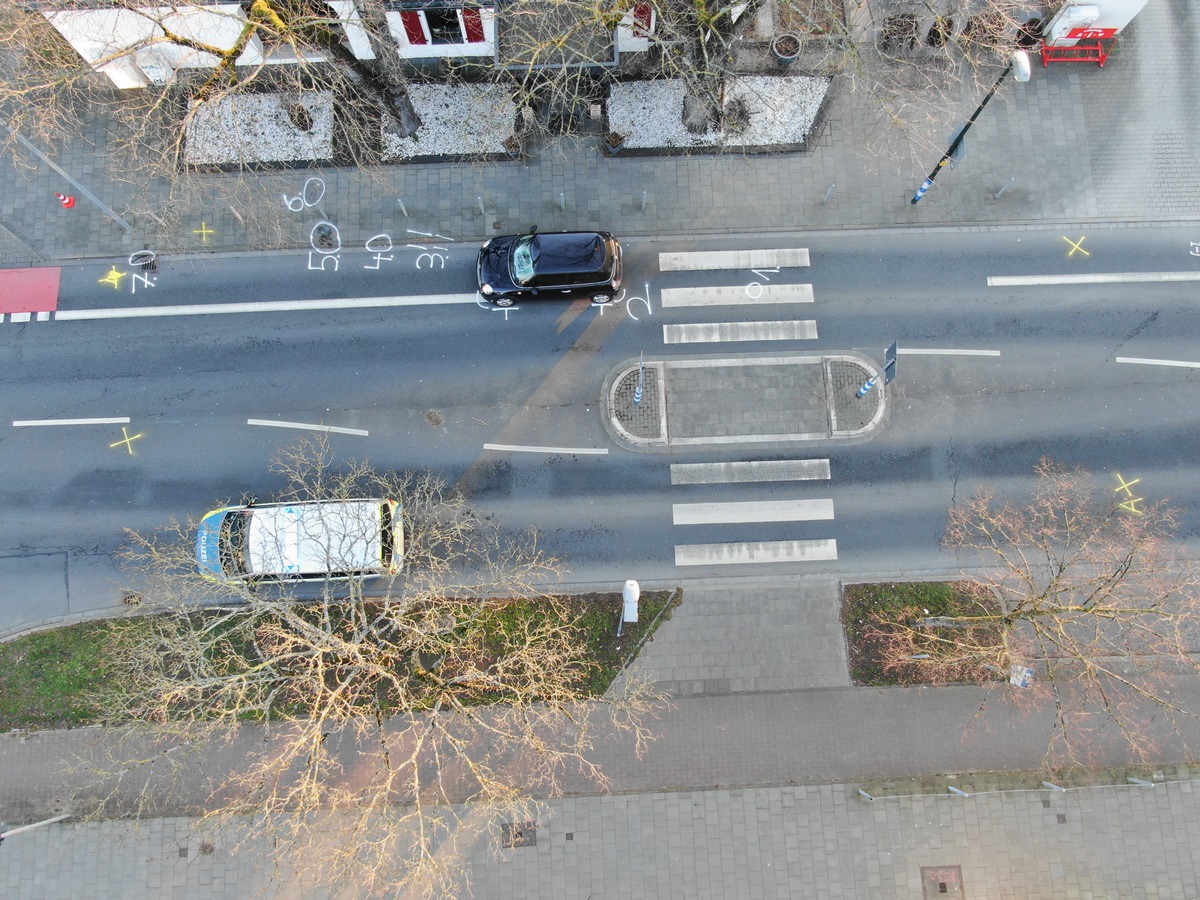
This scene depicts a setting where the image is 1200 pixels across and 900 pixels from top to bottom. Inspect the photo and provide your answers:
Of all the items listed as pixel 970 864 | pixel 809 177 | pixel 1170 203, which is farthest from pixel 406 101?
pixel 970 864

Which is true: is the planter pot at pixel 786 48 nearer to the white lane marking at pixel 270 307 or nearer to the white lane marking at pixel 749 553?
the white lane marking at pixel 270 307

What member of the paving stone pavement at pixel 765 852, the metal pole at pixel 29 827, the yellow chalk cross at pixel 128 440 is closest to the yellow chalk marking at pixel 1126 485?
the paving stone pavement at pixel 765 852

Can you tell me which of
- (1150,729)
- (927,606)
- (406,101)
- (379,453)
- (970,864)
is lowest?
(970,864)

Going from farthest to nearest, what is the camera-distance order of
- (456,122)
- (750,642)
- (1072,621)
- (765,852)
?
A: (456,122), (750,642), (1072,621), (765,852)

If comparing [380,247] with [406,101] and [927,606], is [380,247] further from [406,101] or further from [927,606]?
[927,606]

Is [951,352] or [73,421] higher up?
[951,352]

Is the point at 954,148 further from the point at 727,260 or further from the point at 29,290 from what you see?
the point at 29,290

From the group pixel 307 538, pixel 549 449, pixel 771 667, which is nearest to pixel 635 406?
pixel 549 449
